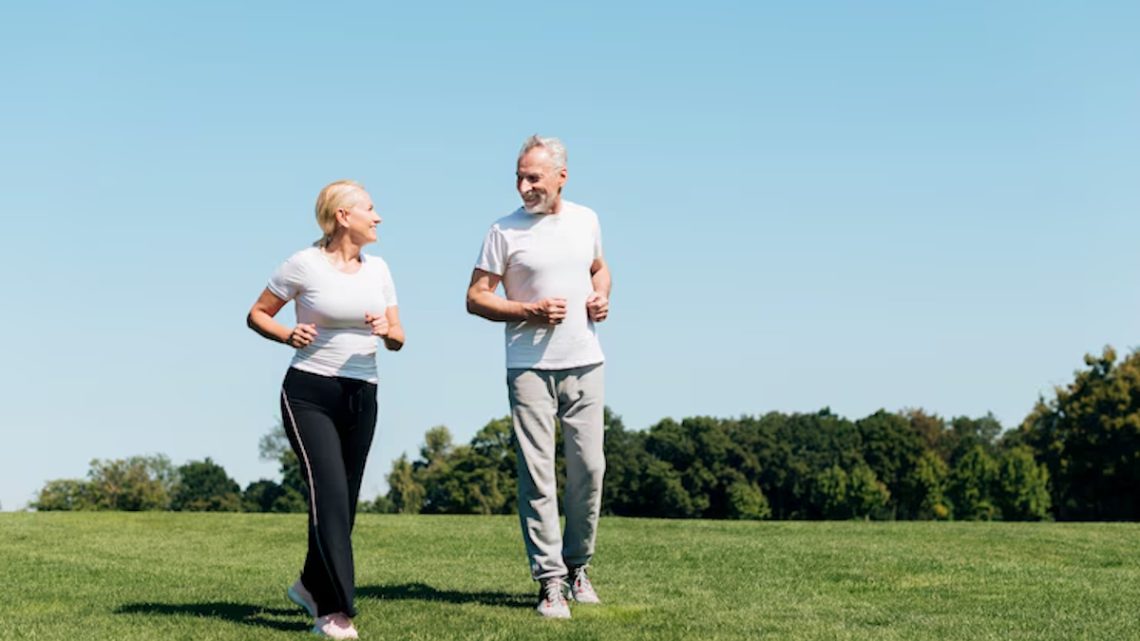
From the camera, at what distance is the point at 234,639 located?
6.90m

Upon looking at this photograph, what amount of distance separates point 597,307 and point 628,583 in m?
3.63

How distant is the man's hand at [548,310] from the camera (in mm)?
7742

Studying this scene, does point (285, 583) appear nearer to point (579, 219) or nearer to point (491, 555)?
point (491, 555)

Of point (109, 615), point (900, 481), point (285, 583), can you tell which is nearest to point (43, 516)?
point (285, 583)

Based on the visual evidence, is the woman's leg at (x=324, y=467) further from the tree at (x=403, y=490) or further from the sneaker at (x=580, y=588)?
the tree at (x=403, y=490)

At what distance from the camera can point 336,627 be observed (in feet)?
23.1

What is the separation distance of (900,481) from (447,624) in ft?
278

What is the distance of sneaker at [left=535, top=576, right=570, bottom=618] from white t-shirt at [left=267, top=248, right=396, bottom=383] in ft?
5.74

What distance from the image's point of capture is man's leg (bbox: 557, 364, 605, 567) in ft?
26.3

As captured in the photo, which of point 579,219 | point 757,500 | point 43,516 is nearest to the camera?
point 579,219

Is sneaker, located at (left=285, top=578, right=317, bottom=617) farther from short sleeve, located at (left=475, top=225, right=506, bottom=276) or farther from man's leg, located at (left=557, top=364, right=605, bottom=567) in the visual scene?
short sleeve, located at (left=475, top=225, right=506, bottom=276)

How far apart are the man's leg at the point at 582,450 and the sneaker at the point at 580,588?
15cm

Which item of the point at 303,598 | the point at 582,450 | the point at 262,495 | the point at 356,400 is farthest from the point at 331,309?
the point at 262,495

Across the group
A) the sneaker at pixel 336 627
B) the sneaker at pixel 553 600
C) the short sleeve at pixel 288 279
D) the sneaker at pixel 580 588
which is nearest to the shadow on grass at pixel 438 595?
the sneaker at pixel 580 588
